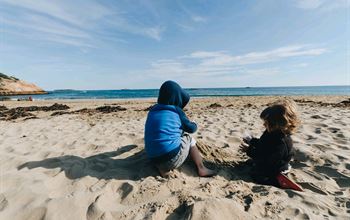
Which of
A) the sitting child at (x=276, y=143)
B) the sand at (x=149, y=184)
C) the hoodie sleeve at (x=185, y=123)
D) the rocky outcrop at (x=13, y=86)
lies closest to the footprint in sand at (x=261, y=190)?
the sand at (x=149, y=184)

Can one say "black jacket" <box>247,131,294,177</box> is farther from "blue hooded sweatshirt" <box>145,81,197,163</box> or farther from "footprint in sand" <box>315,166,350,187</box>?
"blue hooded sweatshirt" <box>145,81,197,163</box>

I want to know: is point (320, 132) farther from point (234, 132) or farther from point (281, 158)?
point (281, 158)

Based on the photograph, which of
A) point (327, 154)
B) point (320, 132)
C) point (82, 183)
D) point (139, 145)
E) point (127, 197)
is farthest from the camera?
point (320, 132)

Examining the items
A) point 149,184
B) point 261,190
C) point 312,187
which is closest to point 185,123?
point 149,184

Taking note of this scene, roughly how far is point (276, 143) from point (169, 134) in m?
1.44

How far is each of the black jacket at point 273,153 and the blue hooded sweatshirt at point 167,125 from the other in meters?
1.00

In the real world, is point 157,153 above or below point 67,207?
above

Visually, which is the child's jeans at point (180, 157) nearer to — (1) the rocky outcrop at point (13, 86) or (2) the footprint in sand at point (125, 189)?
(2) the footprint in sand at point (125, 189)

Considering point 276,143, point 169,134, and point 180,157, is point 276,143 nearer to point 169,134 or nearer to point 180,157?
point 180,157

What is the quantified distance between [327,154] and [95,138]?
4550 millimetres

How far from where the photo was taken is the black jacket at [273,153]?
3.43 m

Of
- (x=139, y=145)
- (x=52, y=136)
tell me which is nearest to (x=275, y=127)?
(x=139, y=145)

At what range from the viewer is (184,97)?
12.3 ft

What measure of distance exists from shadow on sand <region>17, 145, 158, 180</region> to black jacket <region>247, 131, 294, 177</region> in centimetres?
148
